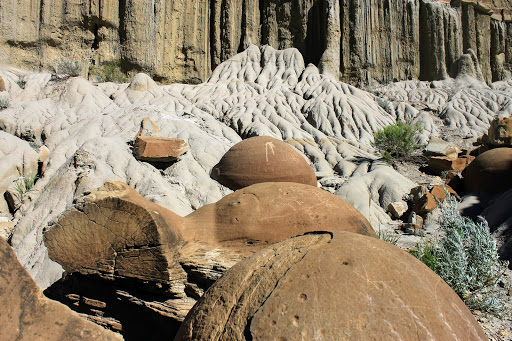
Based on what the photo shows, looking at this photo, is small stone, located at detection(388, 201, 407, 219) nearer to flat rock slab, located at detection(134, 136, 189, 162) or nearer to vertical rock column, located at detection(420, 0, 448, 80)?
flat rock slab, located at detection(134, 136, 189, 162)

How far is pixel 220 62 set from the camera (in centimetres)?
2748

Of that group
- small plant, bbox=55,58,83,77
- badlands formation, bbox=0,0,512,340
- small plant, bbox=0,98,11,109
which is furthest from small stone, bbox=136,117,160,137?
small plant, bbox=55,58,83,77

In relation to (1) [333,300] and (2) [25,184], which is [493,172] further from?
(2) [25,184]

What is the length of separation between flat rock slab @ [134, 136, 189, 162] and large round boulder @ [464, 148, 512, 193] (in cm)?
707

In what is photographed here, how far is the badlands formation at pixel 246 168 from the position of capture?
2080 millimetres

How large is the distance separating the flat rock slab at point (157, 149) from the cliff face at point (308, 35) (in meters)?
17.5

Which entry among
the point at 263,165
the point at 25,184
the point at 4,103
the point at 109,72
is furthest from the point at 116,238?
the point at 109,72

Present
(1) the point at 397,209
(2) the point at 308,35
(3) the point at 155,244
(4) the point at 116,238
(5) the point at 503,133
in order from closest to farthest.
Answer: (3) the point at 155,244, (4) the point at 116,238, (1) the point at 397,209, (5) the point at 503,133, (2) the point at 308,35

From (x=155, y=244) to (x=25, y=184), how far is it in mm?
7133

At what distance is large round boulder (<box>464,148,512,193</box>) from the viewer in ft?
27.6

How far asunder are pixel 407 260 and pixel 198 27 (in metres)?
27.6

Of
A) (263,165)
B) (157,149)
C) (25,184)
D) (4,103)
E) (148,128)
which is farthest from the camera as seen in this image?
(4,103)

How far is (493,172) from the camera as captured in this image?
28.3ft

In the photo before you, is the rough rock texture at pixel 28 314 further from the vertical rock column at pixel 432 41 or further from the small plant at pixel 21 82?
the vertical rock column at pixel 432 41
